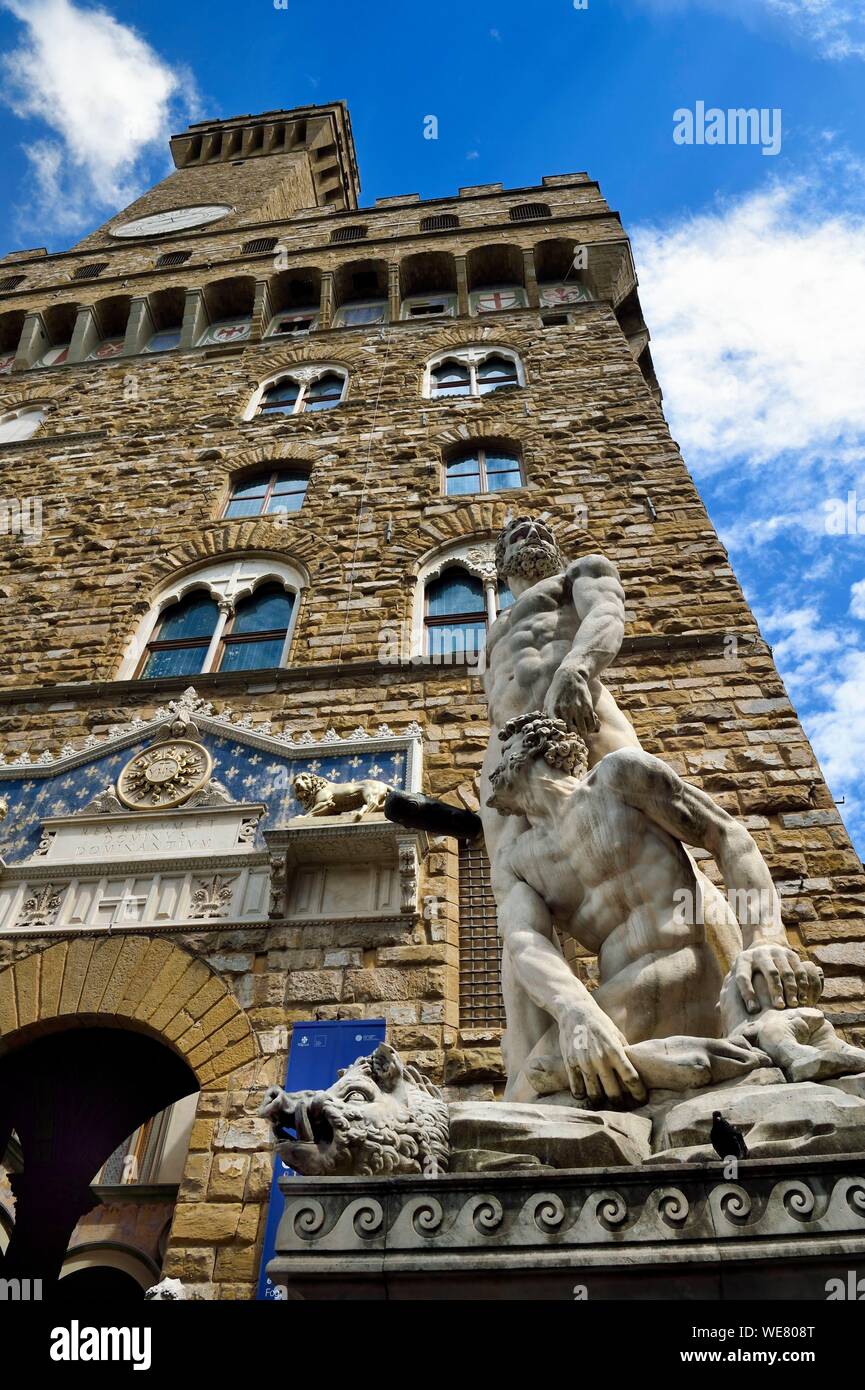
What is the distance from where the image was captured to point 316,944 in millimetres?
5316

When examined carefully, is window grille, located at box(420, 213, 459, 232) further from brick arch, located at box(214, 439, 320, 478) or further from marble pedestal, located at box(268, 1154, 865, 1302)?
marble pedestal, located at box(268, 1154, 865, 1302)

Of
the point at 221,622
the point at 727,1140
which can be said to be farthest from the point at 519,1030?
the point at 221,622

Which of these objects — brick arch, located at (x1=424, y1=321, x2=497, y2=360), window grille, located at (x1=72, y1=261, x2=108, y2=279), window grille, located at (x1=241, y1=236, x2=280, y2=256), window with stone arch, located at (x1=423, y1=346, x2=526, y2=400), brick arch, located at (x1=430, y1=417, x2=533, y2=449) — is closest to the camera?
brick arch, located at (x1=430, y1=417, x2=533, y2=449)

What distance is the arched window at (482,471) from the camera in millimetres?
9375

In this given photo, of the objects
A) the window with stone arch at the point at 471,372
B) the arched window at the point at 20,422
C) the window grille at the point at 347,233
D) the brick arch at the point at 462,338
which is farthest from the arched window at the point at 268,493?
the window grille at the point at 347,233

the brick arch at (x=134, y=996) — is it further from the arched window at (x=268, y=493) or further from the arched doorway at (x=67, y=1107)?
the arched window at (x=268, y=493)

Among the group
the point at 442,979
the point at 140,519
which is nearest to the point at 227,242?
the point at 140,519

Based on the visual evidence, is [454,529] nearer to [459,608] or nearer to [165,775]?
[459,608]

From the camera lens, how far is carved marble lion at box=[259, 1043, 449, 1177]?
80.0 inches

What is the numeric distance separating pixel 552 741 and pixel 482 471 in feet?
23.0

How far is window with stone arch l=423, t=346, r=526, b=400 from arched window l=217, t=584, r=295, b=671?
3.83 meters

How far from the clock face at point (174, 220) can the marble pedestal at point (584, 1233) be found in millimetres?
20735

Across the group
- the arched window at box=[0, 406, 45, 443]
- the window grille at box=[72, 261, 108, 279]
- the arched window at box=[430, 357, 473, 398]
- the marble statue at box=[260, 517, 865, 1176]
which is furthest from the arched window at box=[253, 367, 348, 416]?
the marble statue at box=[260, 517, 865, 1176]
